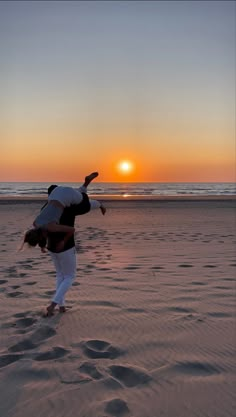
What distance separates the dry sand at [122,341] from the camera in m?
3.21

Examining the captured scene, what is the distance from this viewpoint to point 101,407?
3.10 m

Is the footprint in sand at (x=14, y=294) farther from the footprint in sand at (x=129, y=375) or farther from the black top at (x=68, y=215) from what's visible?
the footprint in sand at (x=129, y=375)

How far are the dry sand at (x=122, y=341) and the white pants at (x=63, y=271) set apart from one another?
0.90 ft

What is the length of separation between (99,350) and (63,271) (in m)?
1.49

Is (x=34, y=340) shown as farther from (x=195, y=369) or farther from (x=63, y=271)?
(x=195, y=369)

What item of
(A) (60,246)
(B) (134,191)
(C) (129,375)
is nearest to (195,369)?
(C) (129,375)

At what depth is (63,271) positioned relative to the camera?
5.35m

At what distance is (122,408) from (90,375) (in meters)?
0.57

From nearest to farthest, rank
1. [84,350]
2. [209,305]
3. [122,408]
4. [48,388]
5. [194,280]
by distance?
1. [122,408]
2. [48,388]
3. [84,350]
4. [209,305]
5. [194,280]

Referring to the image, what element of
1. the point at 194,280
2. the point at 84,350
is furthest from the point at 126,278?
the point at 84,350

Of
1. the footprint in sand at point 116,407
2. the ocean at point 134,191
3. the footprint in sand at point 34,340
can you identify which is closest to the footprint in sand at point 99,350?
the footprint in sand at point 34,340

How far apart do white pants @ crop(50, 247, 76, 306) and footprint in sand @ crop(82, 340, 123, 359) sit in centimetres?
104

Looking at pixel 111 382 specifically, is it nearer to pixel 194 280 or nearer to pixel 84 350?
pixel 84 350

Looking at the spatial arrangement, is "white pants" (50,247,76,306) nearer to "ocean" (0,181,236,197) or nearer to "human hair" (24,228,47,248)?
"human hair" (24,228,47,248)
